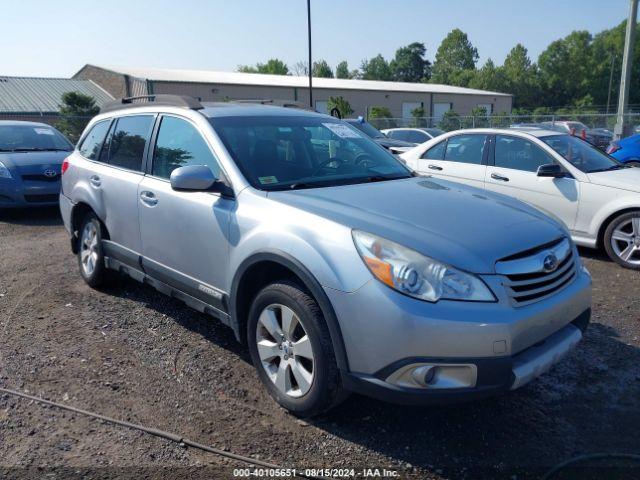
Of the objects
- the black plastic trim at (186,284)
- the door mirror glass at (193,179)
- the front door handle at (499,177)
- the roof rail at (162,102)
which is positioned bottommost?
the black plastic trim at (186,284)

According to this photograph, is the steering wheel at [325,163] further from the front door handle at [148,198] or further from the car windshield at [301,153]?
the front door handle at [148,198]

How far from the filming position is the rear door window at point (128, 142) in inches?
180

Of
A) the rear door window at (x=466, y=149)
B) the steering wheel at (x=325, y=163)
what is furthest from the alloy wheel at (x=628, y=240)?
the steering wheel at (x=325, y=163)

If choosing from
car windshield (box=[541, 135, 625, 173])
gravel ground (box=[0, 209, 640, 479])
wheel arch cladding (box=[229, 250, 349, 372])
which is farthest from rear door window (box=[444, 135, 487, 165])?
wheel arch cladding (box=[229, 250, 349, 372])

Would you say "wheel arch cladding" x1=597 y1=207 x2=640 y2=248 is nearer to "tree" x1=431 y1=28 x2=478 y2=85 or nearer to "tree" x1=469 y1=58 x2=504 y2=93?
"tree" x1=469 y1=58 x2=504 y2=93

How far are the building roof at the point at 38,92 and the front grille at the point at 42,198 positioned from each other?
28.9m

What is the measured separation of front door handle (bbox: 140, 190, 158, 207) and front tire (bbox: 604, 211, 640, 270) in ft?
16.1

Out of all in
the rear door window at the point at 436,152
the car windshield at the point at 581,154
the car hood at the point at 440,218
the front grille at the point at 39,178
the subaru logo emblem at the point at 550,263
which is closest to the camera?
the car hood at the point at 440,218

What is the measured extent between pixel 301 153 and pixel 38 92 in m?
40.8

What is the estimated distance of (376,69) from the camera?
10856 centimetres

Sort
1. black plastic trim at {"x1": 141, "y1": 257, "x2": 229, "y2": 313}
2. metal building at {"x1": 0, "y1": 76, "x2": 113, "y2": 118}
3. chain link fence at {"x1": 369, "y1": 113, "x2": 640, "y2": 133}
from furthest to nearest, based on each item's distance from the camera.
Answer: metal building at {"x1": 0, "y1": 76, "x2": 113, "y2": 118} → chain link fence at {"x1": 369, "y1": 113, "x2": 640, "y2": 133} → black plastic trim at {"x1": 141, "y1": 257, "x2": 229, "y2": 313}

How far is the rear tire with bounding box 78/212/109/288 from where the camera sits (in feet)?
16.8

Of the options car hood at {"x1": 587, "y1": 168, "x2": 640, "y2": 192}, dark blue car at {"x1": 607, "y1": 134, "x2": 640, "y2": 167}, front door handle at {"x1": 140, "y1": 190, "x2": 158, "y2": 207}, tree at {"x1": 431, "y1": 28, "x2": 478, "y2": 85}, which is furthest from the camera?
tree at {"x1": 431, "y1": 28, "x2": 478, "y2": 85}

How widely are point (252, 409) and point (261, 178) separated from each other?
56.4 inches
